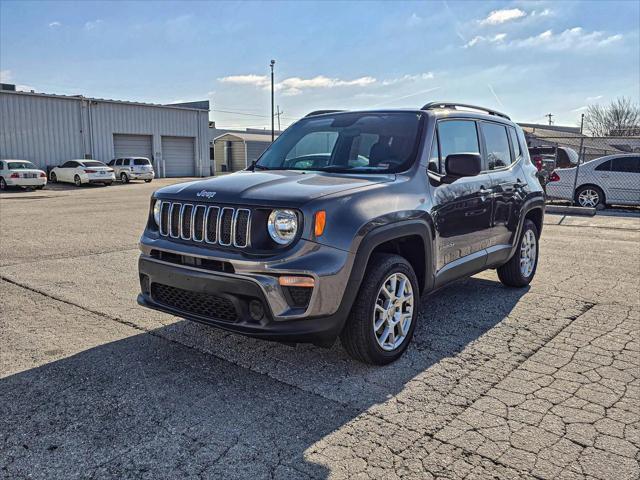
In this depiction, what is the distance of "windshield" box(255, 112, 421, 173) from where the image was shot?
4250 millimetres

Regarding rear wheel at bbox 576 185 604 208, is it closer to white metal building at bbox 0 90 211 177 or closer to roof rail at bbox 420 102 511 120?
roof rail at bbox 420 102 511 120

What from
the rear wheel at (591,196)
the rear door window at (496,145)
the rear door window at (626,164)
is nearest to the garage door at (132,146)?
the rear wheel at (591,196)

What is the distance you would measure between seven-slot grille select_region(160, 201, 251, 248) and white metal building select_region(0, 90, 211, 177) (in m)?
31.1

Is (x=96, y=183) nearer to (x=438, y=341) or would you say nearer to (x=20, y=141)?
(x=20, y=141)

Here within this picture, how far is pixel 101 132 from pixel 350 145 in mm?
33216

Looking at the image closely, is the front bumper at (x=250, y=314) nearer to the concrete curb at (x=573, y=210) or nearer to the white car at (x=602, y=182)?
the concrete curb at (x=573, y=210)

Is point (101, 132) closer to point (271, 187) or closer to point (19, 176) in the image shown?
point (19, 176)

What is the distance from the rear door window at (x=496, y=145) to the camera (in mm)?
5305

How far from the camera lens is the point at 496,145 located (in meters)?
5.52

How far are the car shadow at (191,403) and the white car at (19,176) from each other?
2483 cm

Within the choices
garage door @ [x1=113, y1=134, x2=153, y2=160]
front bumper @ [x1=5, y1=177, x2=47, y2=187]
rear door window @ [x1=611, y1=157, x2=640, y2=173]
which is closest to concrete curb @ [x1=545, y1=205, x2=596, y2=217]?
rear door window @ [x1=611, y1=157, x2=640, y2=173]

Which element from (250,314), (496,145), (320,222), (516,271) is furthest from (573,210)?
(250,314)

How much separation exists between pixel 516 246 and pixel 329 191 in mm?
3098

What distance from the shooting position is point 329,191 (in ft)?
11.2
